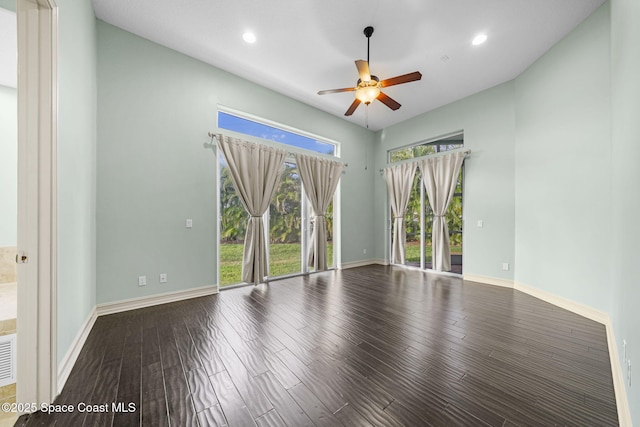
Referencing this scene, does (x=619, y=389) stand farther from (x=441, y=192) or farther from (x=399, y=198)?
(x=399, y=198)

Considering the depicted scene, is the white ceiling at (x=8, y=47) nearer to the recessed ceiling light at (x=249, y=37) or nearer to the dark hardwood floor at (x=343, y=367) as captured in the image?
the recessed ceiling light at (x=249, y=37)

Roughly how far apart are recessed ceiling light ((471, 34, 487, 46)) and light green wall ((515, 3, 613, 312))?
1033 millimetres

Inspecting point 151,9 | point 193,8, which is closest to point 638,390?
point 193,8

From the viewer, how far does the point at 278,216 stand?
4.28 meters

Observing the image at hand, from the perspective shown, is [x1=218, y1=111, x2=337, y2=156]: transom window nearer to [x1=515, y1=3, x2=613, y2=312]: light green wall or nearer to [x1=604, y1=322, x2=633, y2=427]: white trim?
[x1=515, y1=3, x2=613, y2=312]: light green wall

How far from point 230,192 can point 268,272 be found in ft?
5.02

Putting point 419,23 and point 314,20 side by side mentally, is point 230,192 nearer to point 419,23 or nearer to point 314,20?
point 314,20

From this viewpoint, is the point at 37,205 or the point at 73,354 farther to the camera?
the point at 73,354

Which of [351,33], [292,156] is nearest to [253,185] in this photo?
[292,156]

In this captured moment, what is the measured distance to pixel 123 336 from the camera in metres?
2.17

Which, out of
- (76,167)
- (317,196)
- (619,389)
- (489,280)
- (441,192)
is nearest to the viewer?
(619,389)

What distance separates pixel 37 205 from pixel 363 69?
299cm

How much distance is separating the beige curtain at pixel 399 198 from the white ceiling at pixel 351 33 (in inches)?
70.9

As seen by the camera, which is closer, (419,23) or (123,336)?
(123,336)
